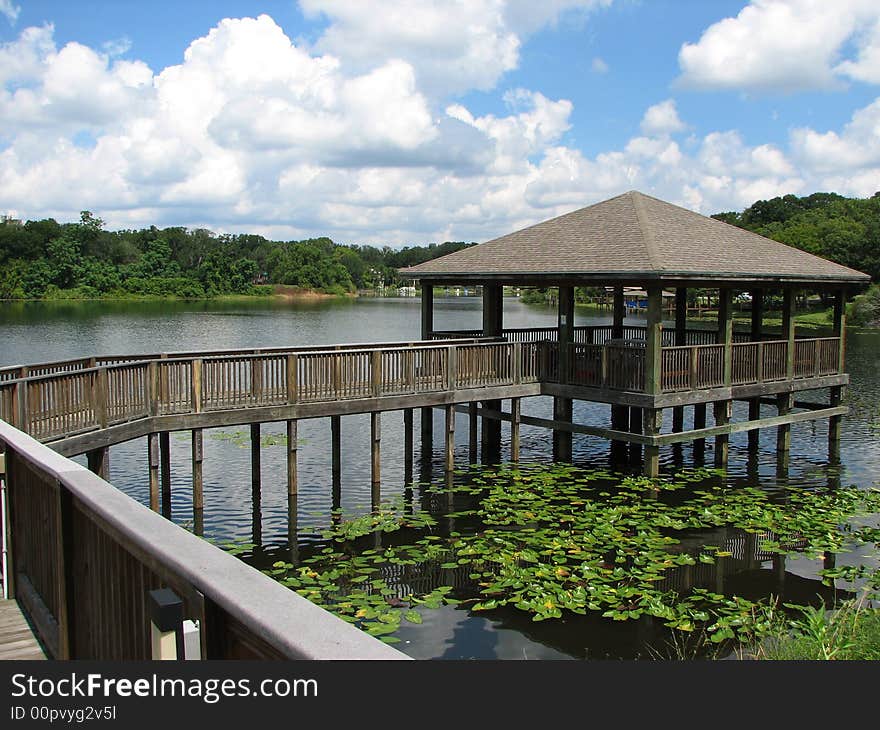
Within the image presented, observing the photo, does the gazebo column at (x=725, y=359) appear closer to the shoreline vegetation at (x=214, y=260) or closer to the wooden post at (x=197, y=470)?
the wooden post at (x=197, y=470)

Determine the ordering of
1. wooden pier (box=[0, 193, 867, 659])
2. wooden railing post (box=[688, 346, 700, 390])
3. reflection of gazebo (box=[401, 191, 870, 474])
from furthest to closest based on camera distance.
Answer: wooden railing post (box=[688, 346, 700, 390]) → reflection of gazebo (box=[401, 191, 870, 474]) → wooden pier (box=[0, 193, 867, 659])

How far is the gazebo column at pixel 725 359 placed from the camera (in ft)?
60.9

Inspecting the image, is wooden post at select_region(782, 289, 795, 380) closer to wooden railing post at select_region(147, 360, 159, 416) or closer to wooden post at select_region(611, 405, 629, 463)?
wooden post at select_region(611, 405, 629, 463)

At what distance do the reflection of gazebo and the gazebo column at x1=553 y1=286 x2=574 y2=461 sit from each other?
3 cm

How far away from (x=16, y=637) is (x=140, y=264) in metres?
115

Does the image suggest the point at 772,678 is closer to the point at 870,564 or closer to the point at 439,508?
the point at 870,564

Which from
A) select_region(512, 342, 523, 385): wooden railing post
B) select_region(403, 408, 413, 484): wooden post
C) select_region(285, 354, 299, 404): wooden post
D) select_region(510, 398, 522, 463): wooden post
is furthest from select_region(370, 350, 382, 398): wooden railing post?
select_region(510, 398, 522, 463): wooden post

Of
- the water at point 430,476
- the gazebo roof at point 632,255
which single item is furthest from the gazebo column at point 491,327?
the gazebo roof at point 632,255

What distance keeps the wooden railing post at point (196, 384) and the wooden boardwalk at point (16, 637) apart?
30.3 feet

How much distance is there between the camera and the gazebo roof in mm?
17578

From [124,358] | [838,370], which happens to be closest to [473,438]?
[124,358]

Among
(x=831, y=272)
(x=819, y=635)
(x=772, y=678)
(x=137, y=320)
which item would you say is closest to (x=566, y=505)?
(x=819, y=635)

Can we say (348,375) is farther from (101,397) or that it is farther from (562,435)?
(562,435)

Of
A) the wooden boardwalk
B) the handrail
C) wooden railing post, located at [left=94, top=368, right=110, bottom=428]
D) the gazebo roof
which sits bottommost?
the wooden boardwalk
